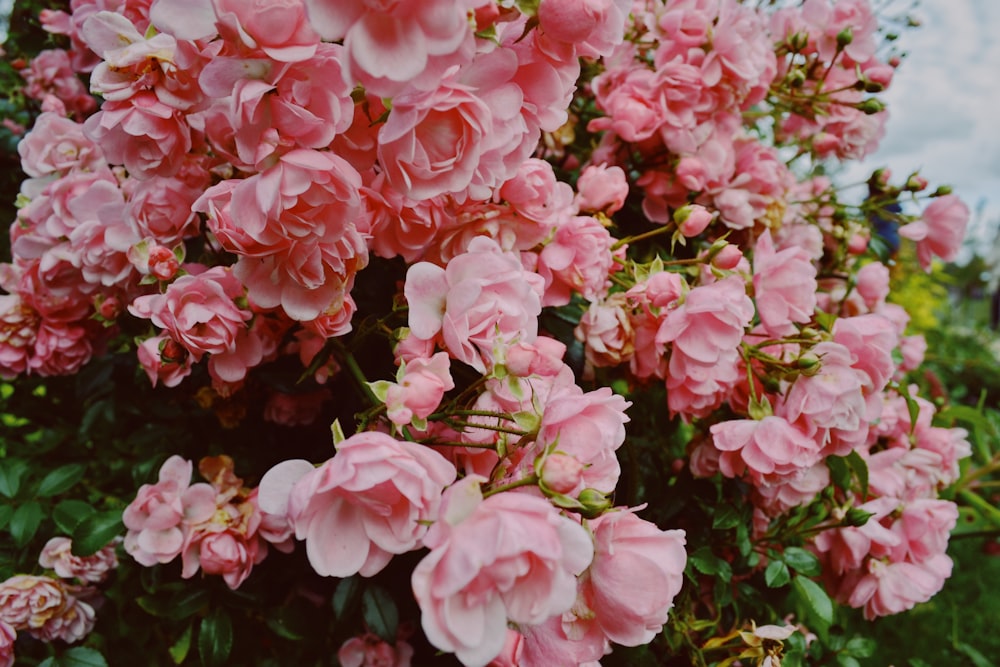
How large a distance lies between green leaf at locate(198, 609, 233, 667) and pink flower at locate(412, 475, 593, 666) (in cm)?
53

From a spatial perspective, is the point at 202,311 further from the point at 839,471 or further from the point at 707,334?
the point at 839,471

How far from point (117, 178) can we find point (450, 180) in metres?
0.62

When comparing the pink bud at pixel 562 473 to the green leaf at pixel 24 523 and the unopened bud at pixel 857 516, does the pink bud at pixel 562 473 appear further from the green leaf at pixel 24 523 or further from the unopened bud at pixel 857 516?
the green leaf at pixel 24 523

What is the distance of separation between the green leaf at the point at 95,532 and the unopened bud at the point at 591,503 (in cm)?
65

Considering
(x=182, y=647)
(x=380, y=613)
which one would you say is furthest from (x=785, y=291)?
(x=182, y=647)

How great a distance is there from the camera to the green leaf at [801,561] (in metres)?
0.85

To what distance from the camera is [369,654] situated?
90 centimetres

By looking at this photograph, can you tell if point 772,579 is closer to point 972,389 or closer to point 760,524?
point 760,524

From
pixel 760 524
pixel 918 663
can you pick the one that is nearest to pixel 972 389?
pixel 918 663

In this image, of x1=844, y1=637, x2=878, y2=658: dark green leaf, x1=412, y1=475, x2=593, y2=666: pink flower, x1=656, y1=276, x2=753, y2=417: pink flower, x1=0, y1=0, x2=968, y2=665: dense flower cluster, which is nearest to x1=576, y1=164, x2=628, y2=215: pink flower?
x1=0, y1=0, x2=968, y2=665: dense flower cluster

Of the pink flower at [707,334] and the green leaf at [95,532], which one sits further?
the green leaf at [95,532]

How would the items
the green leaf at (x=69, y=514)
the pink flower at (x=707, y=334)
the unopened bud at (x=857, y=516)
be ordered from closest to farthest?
the pink flower at (x=707, y=334), the unopened bud at (x=857, y=516), the green leaf at (x=69, y=514)

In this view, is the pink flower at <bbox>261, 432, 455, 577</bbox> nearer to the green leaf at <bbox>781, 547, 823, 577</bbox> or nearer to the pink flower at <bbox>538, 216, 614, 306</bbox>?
the pink flower at <bbox>538, 216, 614, 306</bbox>

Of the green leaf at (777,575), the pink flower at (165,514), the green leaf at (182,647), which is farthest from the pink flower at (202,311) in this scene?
the green leaf at (777,575)
